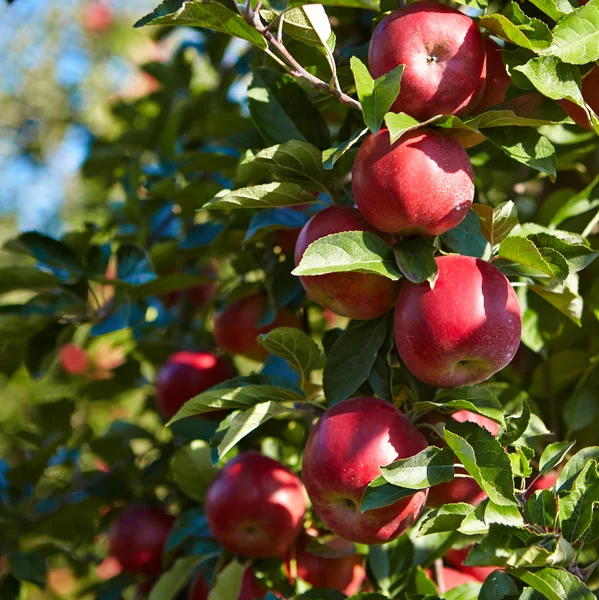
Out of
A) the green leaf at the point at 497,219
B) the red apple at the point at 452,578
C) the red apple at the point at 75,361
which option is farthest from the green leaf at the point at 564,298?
the red apple at the point at 75,361

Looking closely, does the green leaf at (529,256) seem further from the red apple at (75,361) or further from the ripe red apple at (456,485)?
the red apple at (75,361)

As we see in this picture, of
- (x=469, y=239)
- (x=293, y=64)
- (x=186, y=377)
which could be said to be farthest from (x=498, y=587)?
(x=186, y=377)

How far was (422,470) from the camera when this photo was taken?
782mm

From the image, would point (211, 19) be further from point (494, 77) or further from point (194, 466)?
point (194, 466)

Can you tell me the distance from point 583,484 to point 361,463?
233 mm

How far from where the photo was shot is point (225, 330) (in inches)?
57.5

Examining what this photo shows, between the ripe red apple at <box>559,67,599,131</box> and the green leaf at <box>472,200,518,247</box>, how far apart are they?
0.47 feet

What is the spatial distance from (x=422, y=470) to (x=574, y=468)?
0.59 ft

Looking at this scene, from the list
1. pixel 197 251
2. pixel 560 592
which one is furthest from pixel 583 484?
pixel 197 251

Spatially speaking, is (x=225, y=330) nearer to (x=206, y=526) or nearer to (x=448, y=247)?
(x=206, y=526)

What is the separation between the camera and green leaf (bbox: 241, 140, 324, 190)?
→ 0.92 meters

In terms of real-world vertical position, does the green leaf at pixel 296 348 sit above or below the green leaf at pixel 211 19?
below

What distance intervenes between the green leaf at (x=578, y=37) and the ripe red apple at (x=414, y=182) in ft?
0.47

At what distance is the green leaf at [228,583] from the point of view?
1.11 meters
